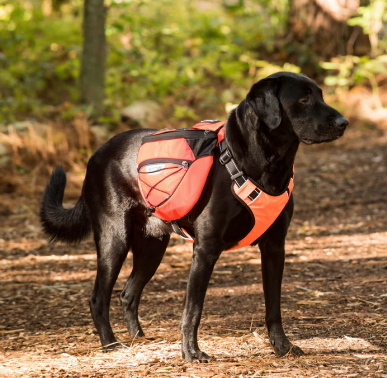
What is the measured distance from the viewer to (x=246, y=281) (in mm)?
4633

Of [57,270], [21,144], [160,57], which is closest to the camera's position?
[57,270]

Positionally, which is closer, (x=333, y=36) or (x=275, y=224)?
(x=275, y=224)

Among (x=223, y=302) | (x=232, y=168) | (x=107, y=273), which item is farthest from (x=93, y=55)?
(x=232, y=168)

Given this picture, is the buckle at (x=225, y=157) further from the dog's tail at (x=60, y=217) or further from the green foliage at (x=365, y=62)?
the green foliage at (x=365, y=62)

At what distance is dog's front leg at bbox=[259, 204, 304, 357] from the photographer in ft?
10.1

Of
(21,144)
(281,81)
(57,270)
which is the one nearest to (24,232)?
(57,270)

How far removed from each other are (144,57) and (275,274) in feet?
30.8

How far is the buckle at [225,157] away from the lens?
2965mm

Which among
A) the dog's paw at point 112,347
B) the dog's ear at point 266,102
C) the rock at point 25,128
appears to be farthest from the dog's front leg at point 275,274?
the rock at point 25,128

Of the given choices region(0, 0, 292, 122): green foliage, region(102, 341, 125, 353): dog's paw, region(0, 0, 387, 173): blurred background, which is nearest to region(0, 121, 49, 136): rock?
region(0, 0, 387, 173): blurred background

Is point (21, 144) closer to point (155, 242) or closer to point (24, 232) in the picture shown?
point (24, 232)

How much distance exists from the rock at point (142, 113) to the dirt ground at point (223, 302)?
250 centimetres

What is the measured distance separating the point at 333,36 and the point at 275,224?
922 centimetres

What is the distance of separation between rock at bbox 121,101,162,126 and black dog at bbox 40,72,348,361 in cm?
581
